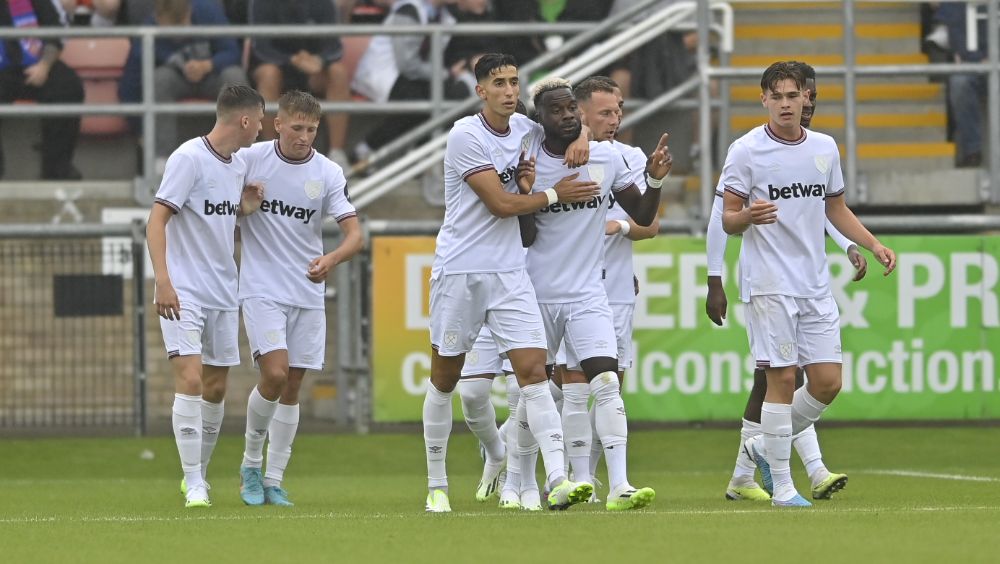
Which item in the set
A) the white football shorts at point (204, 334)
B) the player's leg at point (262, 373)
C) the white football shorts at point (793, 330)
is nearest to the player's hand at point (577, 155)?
the white football shorts at point (793, 330)

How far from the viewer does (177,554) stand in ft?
23.9

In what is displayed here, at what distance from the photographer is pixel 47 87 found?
16.3m

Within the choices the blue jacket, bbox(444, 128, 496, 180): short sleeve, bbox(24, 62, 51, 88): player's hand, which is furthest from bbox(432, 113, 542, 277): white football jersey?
bbox(24, 62, 51, 88): player's hand

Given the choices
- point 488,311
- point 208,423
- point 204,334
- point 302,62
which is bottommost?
point 208,423

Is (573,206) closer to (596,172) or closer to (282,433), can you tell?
(596,172)

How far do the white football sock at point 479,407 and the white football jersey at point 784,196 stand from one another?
1.56 metres

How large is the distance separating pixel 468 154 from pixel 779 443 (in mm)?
2244

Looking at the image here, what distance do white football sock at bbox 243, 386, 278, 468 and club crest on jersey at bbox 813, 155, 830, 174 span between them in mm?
3315

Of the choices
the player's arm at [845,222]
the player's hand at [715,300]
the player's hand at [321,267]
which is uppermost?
the player's arm at [845,222]

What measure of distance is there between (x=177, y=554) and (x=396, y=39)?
32.4ft

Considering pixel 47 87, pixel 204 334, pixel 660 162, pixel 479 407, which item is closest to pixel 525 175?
pixel 660 162

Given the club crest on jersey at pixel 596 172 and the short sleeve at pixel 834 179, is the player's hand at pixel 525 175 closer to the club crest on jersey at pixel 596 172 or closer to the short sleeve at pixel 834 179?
the club crest on jersey at pixel 596 172

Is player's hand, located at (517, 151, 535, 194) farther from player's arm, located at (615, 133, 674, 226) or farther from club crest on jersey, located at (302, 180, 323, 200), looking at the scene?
club crest on jersey, located at (302, 180, 323, 200)

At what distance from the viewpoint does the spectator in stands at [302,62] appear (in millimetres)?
16266
